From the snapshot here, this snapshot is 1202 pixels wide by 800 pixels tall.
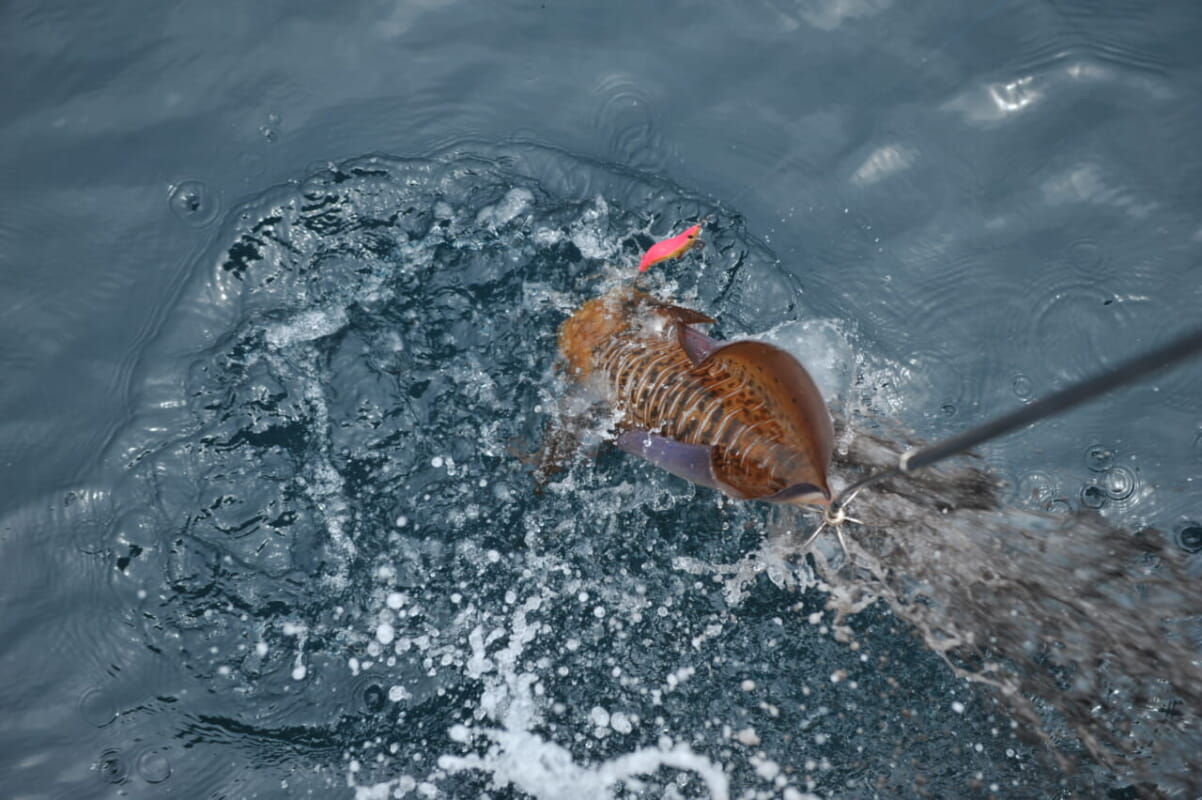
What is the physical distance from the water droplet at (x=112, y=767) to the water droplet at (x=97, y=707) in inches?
6.2

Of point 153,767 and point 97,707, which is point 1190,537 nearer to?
point 153,767

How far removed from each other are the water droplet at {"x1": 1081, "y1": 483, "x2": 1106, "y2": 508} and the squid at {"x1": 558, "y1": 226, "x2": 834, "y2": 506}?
7.31ft

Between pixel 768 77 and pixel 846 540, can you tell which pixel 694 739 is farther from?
pixel 768 77

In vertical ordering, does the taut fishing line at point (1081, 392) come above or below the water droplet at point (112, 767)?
above

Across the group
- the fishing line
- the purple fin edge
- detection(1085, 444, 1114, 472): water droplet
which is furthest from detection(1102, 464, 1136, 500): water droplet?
the fishing line

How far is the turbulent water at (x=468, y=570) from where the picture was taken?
13.8ft

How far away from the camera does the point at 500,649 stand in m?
4.39

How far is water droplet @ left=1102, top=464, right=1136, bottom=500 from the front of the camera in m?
4.47

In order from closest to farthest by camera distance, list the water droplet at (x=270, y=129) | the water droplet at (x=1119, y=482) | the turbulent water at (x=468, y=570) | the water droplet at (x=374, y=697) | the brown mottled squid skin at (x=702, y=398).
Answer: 1. the brown mottled squid skin at (x=702, y=398)
2. the turbulent water at (x=468, y=570)
3. the water droplet at (x=374, y=697)
4. the water droplet at (x=1119, y=482)
5. the water droplet at (x=270, y=129)

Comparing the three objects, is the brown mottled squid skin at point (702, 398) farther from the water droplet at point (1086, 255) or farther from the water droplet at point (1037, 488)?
the water droplet at point (1086, 255)

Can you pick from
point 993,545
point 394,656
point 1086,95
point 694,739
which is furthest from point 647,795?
point 1086,95

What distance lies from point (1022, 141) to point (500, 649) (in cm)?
427

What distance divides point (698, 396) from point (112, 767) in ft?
11.8

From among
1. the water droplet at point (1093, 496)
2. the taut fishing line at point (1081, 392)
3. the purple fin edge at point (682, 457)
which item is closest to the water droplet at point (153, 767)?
the purple fin edge at point (682, 457)
